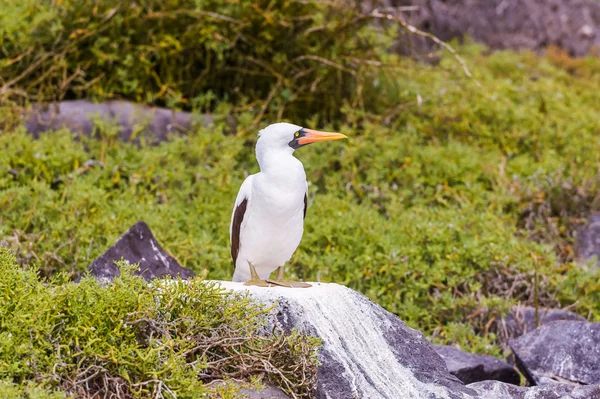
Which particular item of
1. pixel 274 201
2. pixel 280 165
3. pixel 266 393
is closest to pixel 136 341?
pixel 266 393

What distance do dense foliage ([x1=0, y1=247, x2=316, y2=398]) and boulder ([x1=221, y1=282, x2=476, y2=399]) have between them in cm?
17

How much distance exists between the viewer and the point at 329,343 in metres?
3.63

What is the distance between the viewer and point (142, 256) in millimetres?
4844

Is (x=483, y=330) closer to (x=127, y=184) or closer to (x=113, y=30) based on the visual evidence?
(x=127, y=184)

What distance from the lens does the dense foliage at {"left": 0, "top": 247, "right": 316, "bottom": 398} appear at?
9.91 ft

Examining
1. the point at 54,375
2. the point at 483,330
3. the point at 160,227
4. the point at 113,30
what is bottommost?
the point at 483,330

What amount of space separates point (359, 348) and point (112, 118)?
4491mm

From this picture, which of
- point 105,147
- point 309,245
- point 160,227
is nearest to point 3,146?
point 105,147

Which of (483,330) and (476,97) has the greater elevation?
(476,97)

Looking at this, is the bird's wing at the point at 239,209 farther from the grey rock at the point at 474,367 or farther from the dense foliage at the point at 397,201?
the grey rock at the point at 474,367

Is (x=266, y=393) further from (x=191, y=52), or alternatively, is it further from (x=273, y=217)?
(x=191, y=52)

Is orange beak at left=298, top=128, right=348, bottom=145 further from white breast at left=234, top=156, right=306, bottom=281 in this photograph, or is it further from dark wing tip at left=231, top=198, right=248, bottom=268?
dark wing tip at left=231, top=198, right=248, bottom=268

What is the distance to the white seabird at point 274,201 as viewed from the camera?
4.23 metres

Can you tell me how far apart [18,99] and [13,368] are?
4.98 meters
